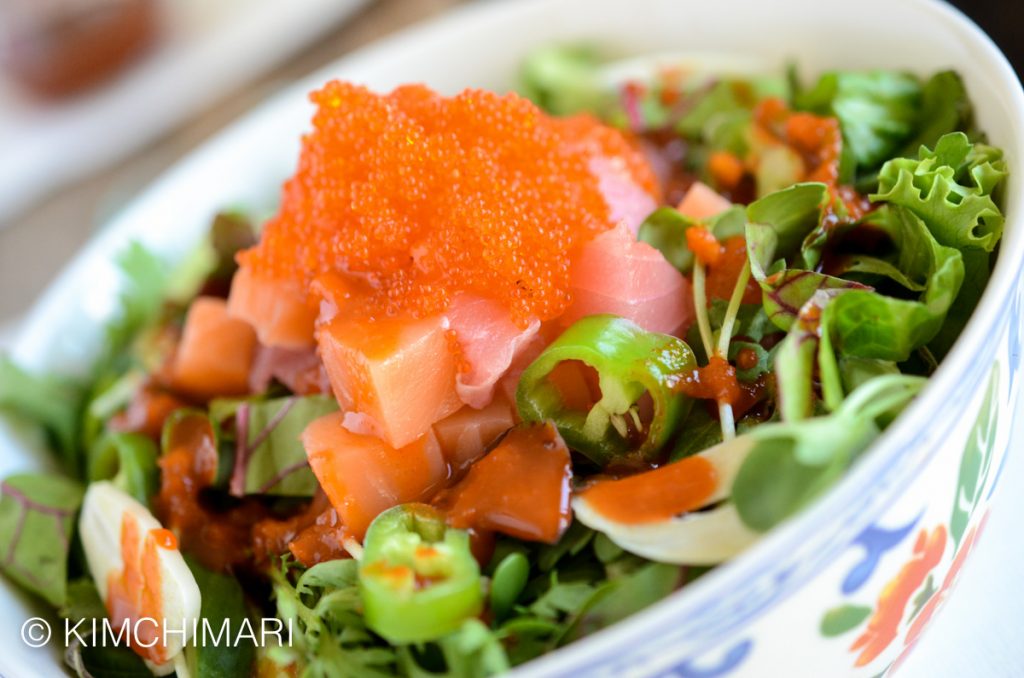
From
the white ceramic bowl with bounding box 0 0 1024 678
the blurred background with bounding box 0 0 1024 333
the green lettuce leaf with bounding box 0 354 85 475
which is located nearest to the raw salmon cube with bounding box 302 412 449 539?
the white ceramic bowl with bounding box 0 0 1024 678

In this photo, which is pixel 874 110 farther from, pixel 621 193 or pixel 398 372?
pixel 398 372

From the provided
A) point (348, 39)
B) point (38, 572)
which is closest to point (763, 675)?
point (38, 572)

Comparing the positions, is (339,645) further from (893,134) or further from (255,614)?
(893,134)

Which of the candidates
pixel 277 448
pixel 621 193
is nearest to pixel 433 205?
pixel 621 193

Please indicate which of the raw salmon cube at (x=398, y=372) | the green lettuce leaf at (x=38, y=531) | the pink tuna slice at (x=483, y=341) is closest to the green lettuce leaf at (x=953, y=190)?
the pink tuna slice at (x=483, y=341)

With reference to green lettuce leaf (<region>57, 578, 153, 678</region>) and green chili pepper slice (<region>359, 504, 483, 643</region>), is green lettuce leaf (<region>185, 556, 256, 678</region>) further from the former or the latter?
green chili pepper slice (<region>359, 504, 483, 643</region>)

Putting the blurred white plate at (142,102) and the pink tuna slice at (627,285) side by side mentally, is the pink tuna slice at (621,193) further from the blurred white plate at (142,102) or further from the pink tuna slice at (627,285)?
the blurred white plate at (142,102)
